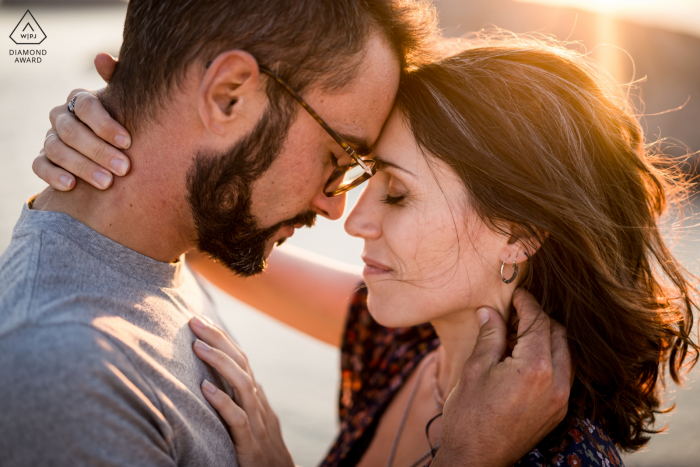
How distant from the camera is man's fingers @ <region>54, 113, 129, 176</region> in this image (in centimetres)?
158

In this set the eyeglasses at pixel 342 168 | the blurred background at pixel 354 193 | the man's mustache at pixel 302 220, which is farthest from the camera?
the blurred background at pixel 354 193

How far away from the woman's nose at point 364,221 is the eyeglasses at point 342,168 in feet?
0.34

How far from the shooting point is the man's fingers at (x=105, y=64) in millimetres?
1744

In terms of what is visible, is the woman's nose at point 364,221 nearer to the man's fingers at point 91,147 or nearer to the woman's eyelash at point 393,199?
the woman's eyelash at point 393,199

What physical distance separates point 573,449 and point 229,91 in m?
1.73

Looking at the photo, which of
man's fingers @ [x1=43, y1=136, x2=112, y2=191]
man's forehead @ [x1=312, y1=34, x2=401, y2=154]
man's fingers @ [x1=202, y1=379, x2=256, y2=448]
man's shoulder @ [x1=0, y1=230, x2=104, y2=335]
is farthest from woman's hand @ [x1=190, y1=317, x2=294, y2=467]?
man's forehead @ [x1=312, y1=34, x2=401, y2=154]

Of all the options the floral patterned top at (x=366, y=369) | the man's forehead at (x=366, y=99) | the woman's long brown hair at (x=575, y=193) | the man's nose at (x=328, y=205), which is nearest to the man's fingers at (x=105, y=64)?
the man's forehead at (x=366, y=99)

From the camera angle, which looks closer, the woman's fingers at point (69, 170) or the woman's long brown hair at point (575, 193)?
the woman's fingers at point (69, 170)

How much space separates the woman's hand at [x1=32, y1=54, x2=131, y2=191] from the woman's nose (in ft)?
2.98

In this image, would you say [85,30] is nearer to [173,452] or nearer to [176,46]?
[176,46]

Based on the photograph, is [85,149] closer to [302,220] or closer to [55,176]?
[55,176]

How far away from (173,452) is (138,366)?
27 cm

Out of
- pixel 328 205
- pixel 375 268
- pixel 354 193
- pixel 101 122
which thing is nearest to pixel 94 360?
pixel 101 122

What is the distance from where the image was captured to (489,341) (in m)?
1.84
